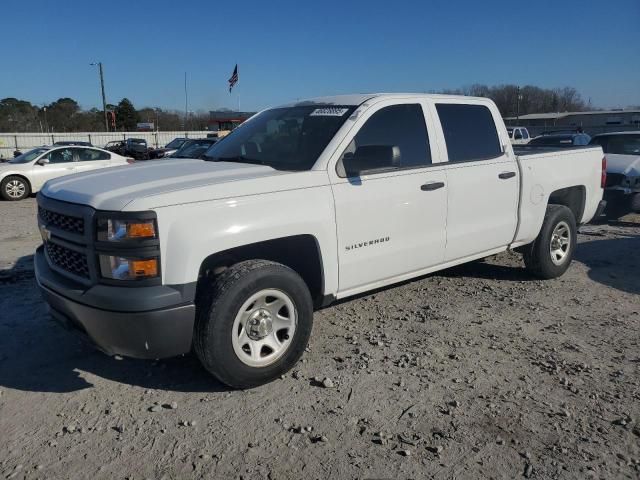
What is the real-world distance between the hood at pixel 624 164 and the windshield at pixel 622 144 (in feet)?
1.34

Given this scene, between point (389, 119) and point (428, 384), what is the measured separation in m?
2.12

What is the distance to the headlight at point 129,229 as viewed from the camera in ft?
10.2

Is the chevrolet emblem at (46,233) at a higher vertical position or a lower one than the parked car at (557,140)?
lower

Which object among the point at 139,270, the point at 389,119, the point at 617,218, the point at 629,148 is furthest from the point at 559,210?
the point at 629,148

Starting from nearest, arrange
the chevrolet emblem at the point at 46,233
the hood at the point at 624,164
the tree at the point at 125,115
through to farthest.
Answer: the chevrolet emblem at the point at 46,233, the hood at the point at 624,164, the tree at the point at 125,115

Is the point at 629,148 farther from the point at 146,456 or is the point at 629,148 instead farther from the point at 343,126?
the point at 146,456

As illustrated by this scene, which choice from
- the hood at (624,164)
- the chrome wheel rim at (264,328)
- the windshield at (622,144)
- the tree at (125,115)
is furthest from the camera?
the tree at (125,115)

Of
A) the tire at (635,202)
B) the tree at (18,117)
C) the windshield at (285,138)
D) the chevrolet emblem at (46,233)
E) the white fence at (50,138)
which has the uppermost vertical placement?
the tree at (18,117)

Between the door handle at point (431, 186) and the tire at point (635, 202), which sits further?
the tire at point (635, 202)

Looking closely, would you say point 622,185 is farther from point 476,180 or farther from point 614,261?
point 476,180

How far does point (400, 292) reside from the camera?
5.69 m

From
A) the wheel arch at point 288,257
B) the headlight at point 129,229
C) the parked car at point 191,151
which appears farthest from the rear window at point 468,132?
the headlight at point 129,229

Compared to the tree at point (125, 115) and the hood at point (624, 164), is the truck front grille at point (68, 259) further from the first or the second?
the tree at point (125, 115)

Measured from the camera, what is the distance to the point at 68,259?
11.6 feet
